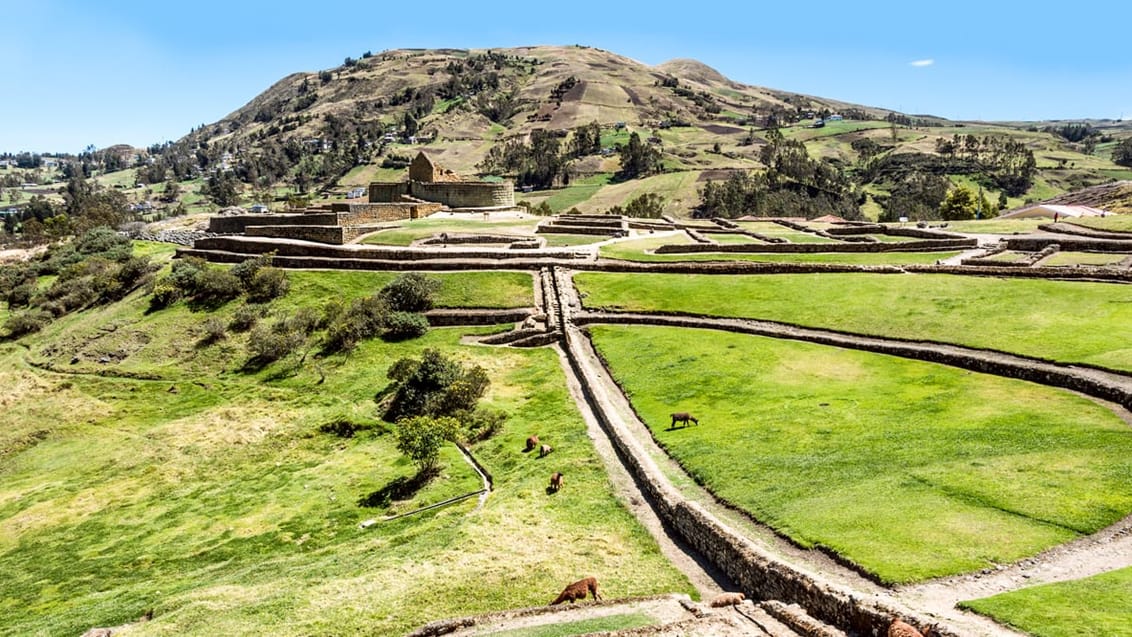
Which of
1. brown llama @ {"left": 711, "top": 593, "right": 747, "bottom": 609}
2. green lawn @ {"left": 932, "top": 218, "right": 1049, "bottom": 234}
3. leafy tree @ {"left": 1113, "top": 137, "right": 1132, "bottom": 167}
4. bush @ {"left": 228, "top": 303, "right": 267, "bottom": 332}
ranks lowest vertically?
brown llama @ {"left": 711, "top": 593, "right": 747, "bottom": 609}

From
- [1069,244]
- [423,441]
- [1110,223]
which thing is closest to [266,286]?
[423,441]

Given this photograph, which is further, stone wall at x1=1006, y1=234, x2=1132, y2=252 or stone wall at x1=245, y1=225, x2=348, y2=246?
stone wall at x1=245, y1=225, x2=348, y2=246

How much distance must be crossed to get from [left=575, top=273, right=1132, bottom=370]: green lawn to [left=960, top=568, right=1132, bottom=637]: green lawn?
1211 cm

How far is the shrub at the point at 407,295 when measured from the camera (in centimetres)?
3644

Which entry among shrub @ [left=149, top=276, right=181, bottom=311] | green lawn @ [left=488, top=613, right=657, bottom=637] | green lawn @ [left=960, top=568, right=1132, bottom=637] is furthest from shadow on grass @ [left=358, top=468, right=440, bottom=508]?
shrub @ [left=149, top=276, right=181, bottom=311]

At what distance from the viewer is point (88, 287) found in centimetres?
4616

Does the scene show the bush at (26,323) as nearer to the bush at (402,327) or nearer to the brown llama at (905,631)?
the bush at (402,327)

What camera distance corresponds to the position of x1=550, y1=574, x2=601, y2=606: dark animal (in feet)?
41.6

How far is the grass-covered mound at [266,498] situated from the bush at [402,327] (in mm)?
677

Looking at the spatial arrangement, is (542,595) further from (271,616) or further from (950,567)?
(950,567)

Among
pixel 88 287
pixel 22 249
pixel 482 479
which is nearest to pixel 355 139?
pixel 22 249

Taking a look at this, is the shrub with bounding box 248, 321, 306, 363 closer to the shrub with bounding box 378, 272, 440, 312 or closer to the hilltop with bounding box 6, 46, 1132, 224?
the shrub with bounding box 378, 272, 440, 312

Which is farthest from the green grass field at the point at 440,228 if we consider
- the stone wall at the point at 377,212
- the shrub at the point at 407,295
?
the shrub at the point at 407,295

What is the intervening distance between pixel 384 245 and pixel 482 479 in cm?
3050
